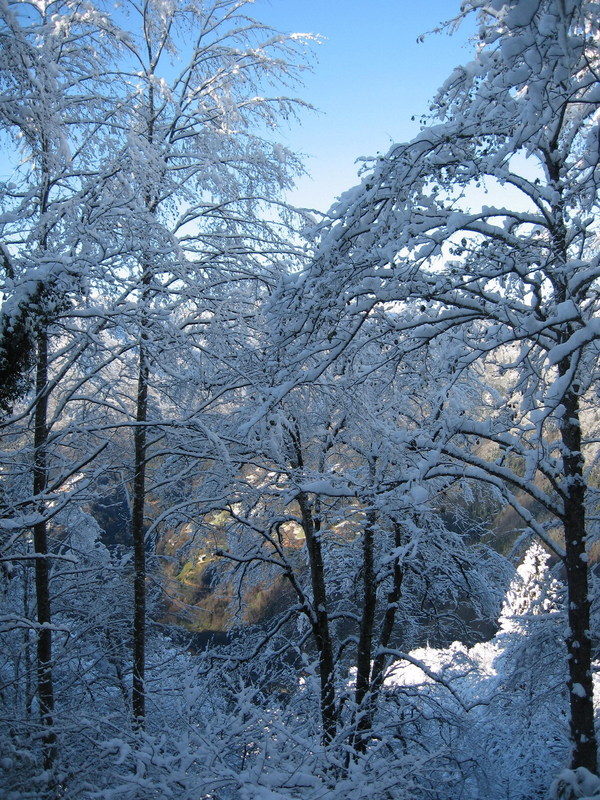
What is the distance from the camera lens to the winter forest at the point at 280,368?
3.38m

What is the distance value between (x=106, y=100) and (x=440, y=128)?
14.1ft

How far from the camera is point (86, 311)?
480 cm

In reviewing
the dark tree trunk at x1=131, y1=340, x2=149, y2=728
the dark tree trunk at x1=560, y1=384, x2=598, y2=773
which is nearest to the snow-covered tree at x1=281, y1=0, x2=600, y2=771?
the dark tree trunk at x1=560, y1=384, x2=598, y2=773

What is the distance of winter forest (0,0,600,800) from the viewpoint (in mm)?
3385

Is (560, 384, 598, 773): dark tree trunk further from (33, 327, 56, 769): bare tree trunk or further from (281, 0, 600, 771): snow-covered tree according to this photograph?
(33, 327, 56, 769): bare tree trunk

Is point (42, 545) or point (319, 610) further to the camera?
point (319, 610)

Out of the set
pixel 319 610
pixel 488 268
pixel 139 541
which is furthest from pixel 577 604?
pixel 139 541

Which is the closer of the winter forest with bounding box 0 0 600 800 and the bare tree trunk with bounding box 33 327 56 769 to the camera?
the winter forest with bounding box 0 0 600 800

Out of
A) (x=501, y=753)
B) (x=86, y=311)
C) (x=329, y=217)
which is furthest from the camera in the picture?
(x=501, y=753)

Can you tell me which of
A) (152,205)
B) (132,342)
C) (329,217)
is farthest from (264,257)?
(329,217)

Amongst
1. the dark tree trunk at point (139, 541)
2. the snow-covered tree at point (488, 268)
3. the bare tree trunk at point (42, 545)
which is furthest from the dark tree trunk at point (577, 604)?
the bare tree trunk at point (42, 545)

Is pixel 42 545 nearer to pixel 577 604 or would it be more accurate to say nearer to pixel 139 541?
pixel 139 541

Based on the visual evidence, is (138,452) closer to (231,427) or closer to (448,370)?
(231,427)

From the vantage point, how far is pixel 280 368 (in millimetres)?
4199
